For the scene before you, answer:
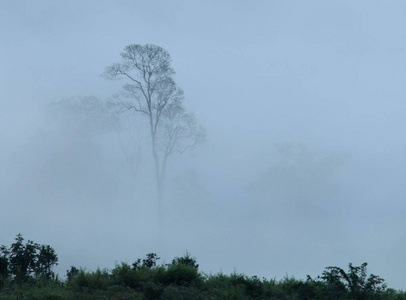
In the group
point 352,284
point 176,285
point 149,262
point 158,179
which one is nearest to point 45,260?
point 149,262

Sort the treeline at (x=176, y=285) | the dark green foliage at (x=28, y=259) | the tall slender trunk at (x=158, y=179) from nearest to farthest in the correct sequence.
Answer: the treeline at (x=176, y=285) → the dark green foliage at (x=28, y=259) → the tall slender trunk at (x=158, y=179)

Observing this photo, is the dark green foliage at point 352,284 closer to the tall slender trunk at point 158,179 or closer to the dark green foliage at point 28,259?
the dark green foliage at point 28,259

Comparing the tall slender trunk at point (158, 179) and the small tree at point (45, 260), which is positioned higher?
the tall slender trunk at point (158, 179)

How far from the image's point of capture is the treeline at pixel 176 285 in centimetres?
1226

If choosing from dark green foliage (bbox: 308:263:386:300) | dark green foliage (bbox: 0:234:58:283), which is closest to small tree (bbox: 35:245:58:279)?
dark green foliage (bbox: 0:234:58:283)

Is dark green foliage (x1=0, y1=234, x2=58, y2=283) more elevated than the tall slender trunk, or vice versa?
the tall slender trunk

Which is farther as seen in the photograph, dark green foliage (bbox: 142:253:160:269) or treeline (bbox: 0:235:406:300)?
dark green foliage (bbox: 142:253:160:269)

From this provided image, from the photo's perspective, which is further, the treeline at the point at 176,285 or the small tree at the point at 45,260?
the small tree at the point at 45,260

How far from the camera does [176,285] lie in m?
13.4

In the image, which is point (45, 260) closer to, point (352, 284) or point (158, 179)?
point (352, 284)

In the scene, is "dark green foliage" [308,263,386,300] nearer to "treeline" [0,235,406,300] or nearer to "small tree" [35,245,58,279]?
"treeline" [0,235,406,300]

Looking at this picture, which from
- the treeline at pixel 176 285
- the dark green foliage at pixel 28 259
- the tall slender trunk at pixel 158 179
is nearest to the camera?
the treeline at pixel 176 285

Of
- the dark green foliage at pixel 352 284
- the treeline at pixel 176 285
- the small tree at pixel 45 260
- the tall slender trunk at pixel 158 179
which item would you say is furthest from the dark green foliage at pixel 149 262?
the tall slender trunk at pixel 158 179

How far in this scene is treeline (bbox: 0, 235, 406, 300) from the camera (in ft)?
40.2
